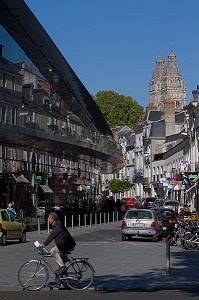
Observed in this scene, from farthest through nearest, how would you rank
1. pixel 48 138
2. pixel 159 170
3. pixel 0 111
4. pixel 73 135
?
pixel 159 170, pixel 73 135, pixel 48 138, pixel 0 111

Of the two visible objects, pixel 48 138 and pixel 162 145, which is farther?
pixel 162 145

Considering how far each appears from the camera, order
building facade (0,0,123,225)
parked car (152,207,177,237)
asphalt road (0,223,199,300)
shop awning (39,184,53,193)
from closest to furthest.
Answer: asphalt road (0,223,199,300) < parked car (152,207,177,237) < building facade (0,0,123,225) < shop awning (39,184,53,193)

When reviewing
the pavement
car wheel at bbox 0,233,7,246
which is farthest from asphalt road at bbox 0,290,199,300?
car wheel at bbox 0,233,7,246

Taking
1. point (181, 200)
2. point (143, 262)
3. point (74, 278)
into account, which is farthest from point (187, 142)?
point (74, 278)

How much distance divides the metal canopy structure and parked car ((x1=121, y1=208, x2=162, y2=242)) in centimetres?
1782

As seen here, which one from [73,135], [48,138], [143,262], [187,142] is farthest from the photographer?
[187,142]

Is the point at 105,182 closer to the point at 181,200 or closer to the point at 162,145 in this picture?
the point at 162,145

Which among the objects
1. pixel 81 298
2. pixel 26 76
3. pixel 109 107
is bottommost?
pixel 81 298

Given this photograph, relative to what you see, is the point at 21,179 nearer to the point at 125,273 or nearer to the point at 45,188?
the point at 45,188

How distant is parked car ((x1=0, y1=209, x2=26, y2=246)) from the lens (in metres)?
33.2

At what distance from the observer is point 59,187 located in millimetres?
60688

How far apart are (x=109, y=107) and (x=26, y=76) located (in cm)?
9892

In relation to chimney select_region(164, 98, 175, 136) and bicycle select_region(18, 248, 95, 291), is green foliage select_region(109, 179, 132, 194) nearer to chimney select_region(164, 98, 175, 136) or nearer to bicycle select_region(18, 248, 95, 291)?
chimney select_region(164, 98, 175, 136)

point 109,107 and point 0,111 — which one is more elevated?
point 109,107
